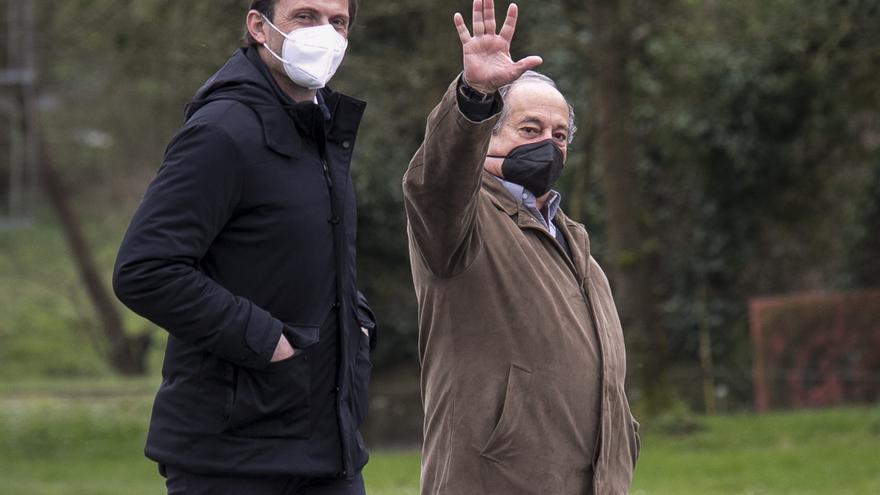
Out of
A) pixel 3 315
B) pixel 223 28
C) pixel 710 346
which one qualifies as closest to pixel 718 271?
pixel 710 346

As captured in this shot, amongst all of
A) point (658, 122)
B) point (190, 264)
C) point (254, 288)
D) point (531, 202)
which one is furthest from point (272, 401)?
point (658, 122)

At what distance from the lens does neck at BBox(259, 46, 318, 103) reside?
12.8 feet

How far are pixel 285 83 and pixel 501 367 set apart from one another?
0.95 meters

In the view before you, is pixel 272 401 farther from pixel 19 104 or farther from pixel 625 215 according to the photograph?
pixel 19 104

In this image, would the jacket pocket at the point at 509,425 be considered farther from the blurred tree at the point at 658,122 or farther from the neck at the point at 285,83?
the blurred tree at the point at 658,122

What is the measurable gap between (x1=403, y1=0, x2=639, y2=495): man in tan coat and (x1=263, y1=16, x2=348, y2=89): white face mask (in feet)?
1.26

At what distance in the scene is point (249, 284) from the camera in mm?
3646

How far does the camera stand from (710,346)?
67.4 feet

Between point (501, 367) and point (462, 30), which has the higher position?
point (462, 30)

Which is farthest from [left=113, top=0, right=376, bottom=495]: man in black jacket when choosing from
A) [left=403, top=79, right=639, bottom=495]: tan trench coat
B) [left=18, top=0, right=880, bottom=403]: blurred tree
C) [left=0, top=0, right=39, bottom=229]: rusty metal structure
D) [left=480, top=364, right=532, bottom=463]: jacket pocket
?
[left=0, top=0, right=39, bottom=229]: rusty metal structure

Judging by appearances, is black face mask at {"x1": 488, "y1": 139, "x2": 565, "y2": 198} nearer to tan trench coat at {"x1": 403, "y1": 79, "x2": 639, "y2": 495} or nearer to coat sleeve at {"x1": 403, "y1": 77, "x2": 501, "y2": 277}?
tan trench coat at {"x1": 403, "y1": 79, "x2": 639, "y2": 495}

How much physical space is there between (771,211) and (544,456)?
55.0ft

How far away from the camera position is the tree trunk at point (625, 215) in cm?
1515

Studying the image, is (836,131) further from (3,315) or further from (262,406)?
(3,315)
